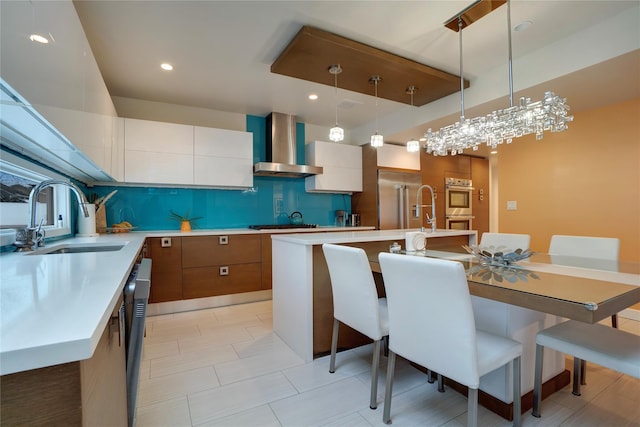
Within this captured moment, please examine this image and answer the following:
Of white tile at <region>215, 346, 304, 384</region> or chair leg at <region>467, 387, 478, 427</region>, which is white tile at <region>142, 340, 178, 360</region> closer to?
white tile at <region>215, 346, 304, 384</region>

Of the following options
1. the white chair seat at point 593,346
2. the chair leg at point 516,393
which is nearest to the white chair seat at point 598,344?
the white chair seat at point 593,346

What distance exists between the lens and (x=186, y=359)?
6.91ft

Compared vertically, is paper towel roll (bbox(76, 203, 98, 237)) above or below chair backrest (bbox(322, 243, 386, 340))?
above

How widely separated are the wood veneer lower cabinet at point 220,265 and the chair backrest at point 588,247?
286 cm

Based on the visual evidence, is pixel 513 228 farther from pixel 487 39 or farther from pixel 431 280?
pixel 431 280

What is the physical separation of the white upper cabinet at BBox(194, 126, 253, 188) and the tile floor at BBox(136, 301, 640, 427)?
6.29 ft

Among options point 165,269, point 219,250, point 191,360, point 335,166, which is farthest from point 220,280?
point 335,166

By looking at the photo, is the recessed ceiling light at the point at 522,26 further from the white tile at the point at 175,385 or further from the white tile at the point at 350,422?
the white tile at the point at 175,385

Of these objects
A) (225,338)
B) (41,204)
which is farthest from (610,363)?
(41,204)

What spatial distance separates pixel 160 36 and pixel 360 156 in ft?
9.95

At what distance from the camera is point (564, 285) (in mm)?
1185

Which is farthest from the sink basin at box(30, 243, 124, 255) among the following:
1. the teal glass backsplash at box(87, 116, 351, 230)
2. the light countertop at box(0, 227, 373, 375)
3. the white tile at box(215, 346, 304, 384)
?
the teal glass backsplash at box(87, 116, 351, 230)

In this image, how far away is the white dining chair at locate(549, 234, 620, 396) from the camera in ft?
5.70

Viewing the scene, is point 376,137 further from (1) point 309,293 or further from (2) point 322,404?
(2) point 322,404
